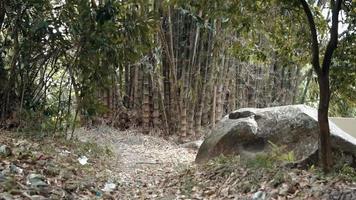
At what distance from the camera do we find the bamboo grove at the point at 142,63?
4.29m

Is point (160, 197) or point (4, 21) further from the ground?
point (4, 21)

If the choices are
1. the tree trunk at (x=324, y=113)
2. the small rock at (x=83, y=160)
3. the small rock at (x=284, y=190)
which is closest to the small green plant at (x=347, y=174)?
the tree trunk at (x=324, y=113)

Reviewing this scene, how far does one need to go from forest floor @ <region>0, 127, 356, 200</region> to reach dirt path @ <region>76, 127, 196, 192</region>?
Answer: 0.01m

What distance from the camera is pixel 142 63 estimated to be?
7754 mm

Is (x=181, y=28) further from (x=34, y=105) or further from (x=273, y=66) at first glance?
(x=34, y=105)

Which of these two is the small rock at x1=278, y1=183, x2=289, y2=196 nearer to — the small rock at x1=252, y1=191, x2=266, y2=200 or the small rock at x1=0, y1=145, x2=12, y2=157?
the small rock at x1=252, y1=191, x2=266, y2=200

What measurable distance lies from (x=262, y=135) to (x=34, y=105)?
8.88ft

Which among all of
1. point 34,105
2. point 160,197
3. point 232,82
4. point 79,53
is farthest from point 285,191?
point 232,82

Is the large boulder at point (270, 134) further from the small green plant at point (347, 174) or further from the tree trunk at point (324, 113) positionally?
the tree trunk at point (324, 113)

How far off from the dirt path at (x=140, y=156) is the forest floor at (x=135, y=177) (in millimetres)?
14

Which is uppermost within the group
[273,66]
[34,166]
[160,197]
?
[273,66]

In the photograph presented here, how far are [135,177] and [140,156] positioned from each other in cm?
145

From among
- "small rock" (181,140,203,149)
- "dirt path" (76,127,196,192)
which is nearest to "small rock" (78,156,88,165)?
"dirt path" (76,127,196,192)

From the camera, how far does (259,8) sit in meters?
3.63
